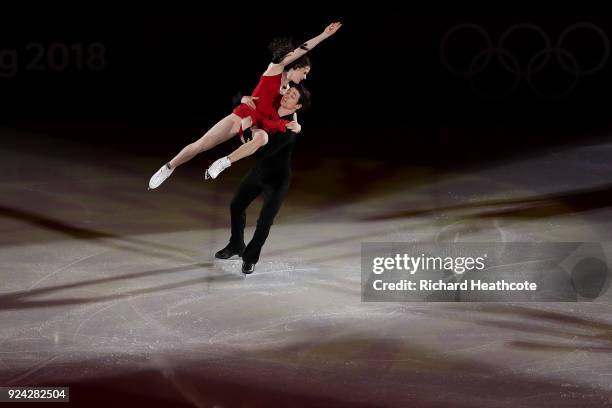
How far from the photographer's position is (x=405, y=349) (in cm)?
834

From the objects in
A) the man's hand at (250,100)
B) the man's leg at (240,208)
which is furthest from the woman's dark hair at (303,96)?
the man's leg at (240,208)

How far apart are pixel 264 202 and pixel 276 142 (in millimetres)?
524

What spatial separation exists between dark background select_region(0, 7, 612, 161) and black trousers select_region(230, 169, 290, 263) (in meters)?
5.42

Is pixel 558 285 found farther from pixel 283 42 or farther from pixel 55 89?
pixel 55 89

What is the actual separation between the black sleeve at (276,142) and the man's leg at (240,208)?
0.80ft

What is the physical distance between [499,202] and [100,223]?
3.94 meters

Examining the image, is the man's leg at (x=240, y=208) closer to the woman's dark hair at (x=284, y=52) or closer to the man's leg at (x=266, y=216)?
the man's leg at (x=266, y=216)

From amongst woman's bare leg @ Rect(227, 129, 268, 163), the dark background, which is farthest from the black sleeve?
the dark background

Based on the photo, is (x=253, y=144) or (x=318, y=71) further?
(x=318, y=71)

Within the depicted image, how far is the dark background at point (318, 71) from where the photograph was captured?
1554cm

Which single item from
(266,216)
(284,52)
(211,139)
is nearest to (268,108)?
(284,52)

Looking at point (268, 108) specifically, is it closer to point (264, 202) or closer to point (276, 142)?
point (276, 142)

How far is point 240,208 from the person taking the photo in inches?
390

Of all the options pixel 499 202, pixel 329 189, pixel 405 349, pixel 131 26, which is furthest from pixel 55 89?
pixel 405 349
